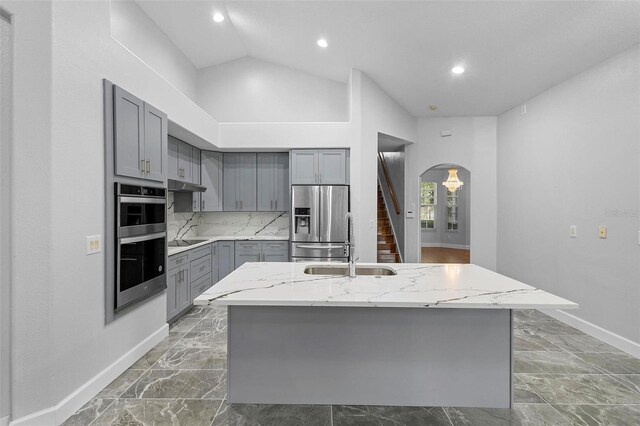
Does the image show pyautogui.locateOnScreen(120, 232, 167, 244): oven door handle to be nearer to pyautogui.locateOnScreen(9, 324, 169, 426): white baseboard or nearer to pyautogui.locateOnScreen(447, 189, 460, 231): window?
pyautogui.locateOnScreen(9, 324, 169, 426): white baseboard

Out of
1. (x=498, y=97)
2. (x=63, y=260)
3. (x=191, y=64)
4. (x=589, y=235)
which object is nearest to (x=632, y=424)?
(x=589, y=235)

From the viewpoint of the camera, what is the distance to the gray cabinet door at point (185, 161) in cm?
408

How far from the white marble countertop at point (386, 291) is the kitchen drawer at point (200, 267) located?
1970 mm

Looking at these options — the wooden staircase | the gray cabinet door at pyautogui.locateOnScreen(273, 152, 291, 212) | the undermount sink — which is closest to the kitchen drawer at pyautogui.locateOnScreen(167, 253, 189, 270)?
the gray cabinet door at pyautogui.locateOnScreen(273, 152, 291, 212)

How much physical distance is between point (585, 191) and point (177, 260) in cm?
471

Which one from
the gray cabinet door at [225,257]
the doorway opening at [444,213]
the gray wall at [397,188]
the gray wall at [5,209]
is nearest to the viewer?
the gray wall at [5,209]

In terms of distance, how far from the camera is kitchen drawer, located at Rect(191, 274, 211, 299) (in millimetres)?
3852

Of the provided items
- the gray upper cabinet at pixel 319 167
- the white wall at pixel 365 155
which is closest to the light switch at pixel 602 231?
the white wall at pixel 365 155

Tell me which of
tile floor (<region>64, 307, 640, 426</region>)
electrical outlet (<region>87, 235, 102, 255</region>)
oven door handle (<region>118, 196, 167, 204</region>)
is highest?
oven door handle (<region>118, 196, 167, 204</region>)

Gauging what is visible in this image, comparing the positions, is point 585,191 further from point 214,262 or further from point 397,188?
point 214,262

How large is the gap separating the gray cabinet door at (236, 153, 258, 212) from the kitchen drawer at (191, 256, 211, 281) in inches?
41.5

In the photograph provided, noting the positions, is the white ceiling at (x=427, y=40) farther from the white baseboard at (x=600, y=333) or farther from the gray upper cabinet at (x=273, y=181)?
the white baseboard at (x=600, y=333)

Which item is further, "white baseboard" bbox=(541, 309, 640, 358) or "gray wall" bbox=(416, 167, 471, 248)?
"gray wall" bbox=(416, 167, 471, 248)

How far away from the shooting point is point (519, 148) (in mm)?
4543
